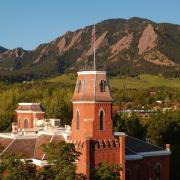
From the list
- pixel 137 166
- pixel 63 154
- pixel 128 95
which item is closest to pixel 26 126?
pixel 137 166

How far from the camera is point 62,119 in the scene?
→ 94.4m

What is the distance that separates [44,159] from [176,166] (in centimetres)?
2040

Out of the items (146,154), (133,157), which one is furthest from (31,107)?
(133,157)

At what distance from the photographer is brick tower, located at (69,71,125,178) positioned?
130ft

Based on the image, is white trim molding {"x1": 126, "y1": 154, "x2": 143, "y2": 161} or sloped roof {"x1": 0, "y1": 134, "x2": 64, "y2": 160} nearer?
sloped roof {"x1": 0, "y1": 134, "x2": 64, "y2": 160}

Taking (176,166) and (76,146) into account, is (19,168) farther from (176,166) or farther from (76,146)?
(176,166)

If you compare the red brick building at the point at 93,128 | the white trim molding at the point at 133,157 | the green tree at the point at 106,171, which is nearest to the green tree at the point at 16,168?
the red brick building at the point at 93,128

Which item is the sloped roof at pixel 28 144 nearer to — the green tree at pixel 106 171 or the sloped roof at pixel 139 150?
the sloped roof at pixel 139 150

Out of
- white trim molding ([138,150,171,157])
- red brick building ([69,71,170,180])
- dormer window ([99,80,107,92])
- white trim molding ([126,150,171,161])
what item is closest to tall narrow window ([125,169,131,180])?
white trim molding ([126,150,171,161])

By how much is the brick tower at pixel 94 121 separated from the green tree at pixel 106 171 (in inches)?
→ 70.2

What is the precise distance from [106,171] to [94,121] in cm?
480

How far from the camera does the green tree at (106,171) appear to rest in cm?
3644

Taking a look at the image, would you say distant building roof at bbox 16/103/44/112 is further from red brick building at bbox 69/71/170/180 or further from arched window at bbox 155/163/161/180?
red brick building at bbox 69/71/170/180

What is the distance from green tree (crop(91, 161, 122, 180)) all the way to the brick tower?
5.85 ft
